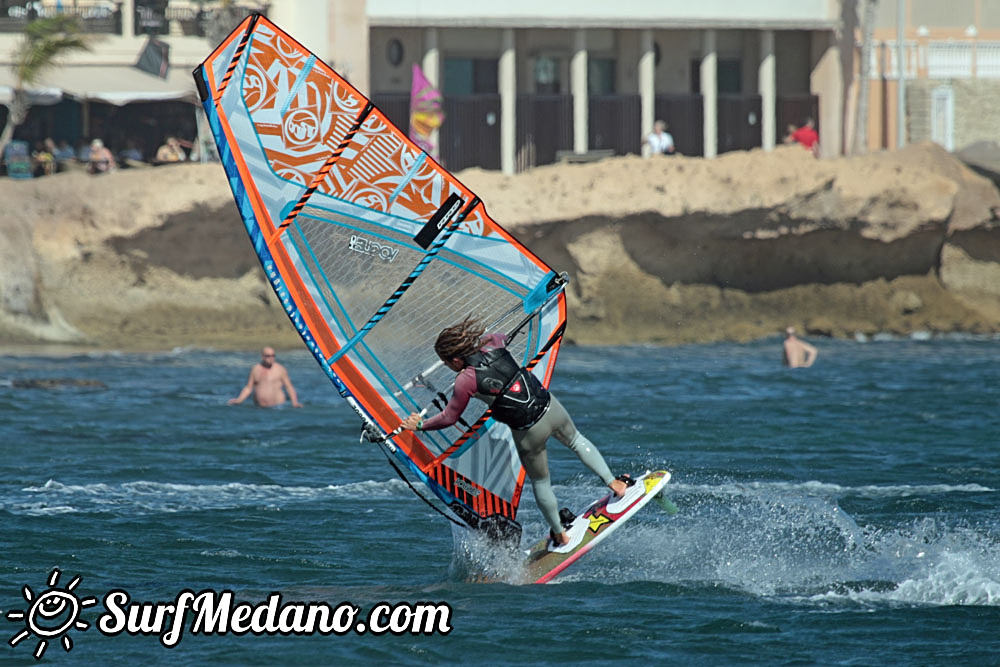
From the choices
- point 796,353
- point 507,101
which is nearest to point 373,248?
point 796,353

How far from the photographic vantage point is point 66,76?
28797 mm

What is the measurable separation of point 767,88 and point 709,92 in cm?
145

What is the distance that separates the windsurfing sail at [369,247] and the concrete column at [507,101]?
2171 centimetres

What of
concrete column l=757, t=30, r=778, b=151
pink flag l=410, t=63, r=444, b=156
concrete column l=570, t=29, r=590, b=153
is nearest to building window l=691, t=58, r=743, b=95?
concrete column l=757, t=30, r=778, b=151

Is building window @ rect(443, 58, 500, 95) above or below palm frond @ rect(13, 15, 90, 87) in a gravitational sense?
below

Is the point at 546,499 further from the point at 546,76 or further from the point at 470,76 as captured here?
the point at 546,76

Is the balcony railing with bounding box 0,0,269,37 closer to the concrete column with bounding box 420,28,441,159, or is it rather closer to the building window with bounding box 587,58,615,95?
the concrete column with bounding box 420,28,441,159

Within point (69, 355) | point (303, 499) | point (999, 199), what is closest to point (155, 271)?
point (69, 355)

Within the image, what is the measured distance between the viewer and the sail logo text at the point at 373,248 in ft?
32.8

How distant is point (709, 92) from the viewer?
33.0 meters

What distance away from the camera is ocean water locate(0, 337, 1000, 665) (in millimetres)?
8781

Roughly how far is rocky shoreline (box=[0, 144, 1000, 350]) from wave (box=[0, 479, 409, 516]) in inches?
438

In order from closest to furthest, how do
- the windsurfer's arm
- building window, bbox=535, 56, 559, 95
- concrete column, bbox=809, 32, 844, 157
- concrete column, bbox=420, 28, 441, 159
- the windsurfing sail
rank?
1. the windsurfer's arm
2. the windsurfing sail
3. concrete column, bbox=420, 28, 441, 159
4. building window, bbox=535, 56, 559, 95
5. concrete column, bbox=809, 32, 844, 157

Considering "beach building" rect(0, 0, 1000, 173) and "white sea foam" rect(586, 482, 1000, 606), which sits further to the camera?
"beach building" rect(0, 0, 1000, 173)
